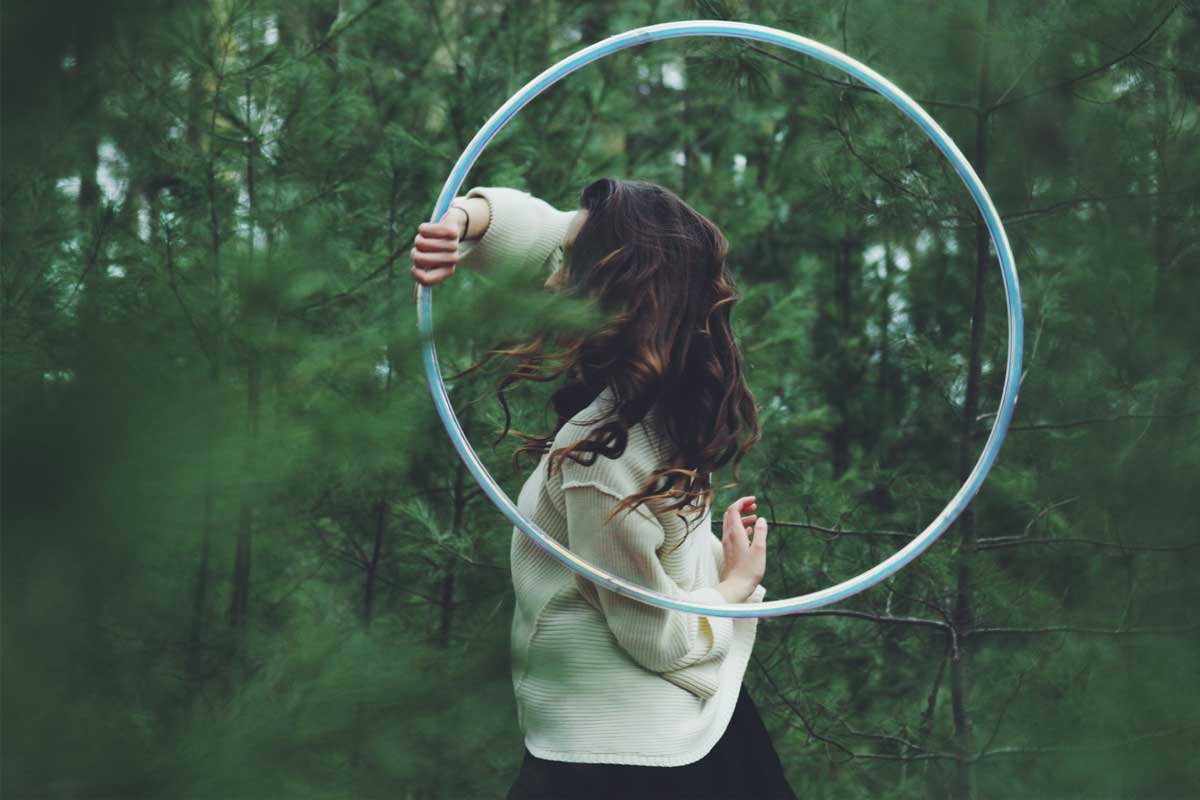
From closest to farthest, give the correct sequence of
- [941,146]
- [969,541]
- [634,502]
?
[634,502] → [941,146] → [969,541]

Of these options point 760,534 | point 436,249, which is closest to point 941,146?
point 760,534

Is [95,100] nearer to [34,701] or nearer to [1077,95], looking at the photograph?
[34,701]

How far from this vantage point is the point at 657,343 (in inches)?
69.1

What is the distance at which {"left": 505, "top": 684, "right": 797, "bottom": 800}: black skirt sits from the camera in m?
1.65

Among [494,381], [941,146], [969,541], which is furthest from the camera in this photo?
[494,381]

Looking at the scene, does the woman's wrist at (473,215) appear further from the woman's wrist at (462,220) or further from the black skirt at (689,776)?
the black skirt at (689,776)

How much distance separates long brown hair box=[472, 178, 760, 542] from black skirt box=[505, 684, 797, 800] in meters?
0.38

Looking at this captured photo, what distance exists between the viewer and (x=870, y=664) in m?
2.86

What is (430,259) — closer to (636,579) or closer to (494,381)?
(636,579)

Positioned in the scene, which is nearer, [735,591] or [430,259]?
[430,259]

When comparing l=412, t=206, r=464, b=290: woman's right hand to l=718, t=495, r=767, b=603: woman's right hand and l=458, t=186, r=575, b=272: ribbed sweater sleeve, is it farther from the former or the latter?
l=718, t=495, r=767, b=603: woman's right hand

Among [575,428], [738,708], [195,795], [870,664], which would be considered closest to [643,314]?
[575,428]

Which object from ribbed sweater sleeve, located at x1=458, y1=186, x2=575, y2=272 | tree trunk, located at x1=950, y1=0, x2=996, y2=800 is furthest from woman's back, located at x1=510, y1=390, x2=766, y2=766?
tree trunk, located at x1=950, y1=0, x2=996, y2=800

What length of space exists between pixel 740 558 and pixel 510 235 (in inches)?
24.8
